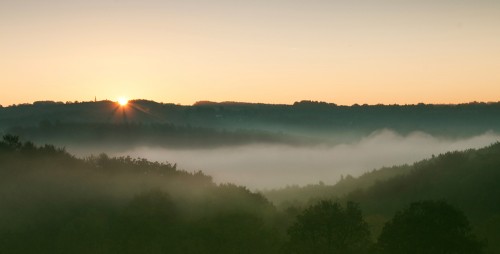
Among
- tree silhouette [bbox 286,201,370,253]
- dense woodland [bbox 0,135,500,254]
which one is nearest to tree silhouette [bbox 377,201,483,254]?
dense woodland [bbox 0,135,500,254]

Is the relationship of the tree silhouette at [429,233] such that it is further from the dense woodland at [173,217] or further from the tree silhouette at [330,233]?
the tree silhouette at [330,233]

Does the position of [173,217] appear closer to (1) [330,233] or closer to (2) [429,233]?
(1) [330,233]

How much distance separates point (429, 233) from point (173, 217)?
2182 inches

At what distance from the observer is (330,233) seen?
75750mm

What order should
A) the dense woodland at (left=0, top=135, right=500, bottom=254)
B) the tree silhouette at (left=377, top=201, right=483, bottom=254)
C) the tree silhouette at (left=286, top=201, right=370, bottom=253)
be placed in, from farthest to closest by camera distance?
1. the tree silhouette at (left=286, top=201, right=370, bottom=253)
2. the dense woodland at (left=0, top=135, right=500, bottom=254)
3. the tree silhouette at (left=377, top=201, right=483, bottom=254)

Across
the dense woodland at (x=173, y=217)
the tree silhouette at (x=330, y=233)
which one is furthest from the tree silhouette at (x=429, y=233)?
the tree silhouette at (x=330, y=233)

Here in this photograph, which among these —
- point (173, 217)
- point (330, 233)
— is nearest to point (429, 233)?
point (330, 233)

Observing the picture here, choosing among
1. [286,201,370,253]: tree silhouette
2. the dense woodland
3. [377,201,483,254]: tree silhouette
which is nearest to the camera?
[377,201,483,254]: tree silhouette

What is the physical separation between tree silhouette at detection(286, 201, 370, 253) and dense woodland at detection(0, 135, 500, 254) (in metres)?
0.12

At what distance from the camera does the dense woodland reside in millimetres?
68812

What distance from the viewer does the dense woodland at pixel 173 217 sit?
2709 inches

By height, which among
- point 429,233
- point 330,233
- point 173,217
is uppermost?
point 429,233

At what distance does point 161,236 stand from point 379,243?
148ft

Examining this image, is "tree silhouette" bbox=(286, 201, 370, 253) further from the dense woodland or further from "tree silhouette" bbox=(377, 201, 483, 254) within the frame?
"tree silhouette" bbox=(377, 201, 483, 254)
